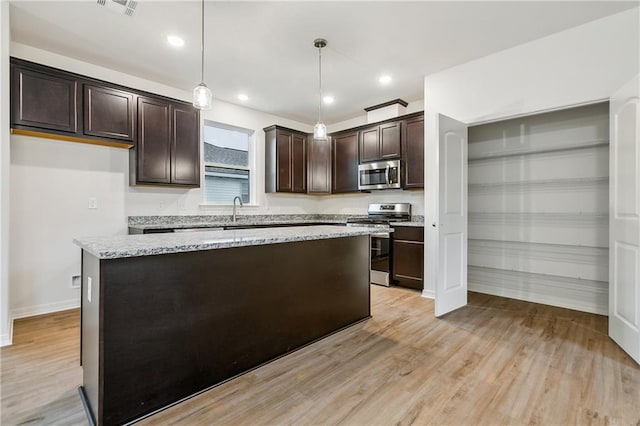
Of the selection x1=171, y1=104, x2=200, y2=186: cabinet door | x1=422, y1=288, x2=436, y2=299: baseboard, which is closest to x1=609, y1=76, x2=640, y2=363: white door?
x1=422, y1=288, x2=436, y2=299: baseboard

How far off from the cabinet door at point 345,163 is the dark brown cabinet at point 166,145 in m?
2.37

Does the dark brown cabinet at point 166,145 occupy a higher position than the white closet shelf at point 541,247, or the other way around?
the dark brown cabinet at point 166,145

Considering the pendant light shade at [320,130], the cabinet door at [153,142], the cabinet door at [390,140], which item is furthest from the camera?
the cabinet door at [390,140]

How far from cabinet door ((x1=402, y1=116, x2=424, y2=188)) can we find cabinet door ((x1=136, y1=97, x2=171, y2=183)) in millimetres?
3191

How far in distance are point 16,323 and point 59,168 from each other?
1621mm

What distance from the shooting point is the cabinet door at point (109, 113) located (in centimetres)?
333

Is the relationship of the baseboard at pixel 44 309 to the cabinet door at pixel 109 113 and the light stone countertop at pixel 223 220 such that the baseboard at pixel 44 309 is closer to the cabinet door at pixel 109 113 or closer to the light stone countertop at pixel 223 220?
the light stone countertop at pixel 223 220

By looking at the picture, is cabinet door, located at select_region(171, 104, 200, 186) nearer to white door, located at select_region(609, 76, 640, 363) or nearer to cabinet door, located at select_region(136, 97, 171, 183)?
cabinet door, located at select_region(136, 97, 171, 183)

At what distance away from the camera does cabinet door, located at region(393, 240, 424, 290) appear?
4.15 metres

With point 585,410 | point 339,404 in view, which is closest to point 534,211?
point 585,410

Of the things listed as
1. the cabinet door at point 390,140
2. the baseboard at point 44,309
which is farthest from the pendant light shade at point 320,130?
the baseboard at point 44,309

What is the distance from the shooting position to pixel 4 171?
8.51ft

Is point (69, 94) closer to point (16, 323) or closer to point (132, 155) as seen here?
point (132, 155)

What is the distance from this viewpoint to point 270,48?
3.27 meters
